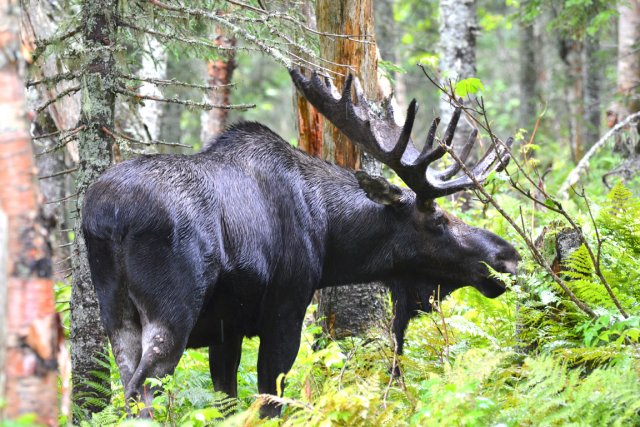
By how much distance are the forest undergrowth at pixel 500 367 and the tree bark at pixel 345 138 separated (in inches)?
8.8

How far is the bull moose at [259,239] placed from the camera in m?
5.31

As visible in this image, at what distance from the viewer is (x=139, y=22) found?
281 inches

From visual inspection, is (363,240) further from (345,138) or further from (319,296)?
(319,296)

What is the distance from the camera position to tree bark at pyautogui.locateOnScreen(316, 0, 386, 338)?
7691 mm

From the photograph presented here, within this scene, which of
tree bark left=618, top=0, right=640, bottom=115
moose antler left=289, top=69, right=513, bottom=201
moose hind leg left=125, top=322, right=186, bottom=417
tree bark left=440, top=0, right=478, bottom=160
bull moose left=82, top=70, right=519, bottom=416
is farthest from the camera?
tree bark left=440, top=0, right=478, bottom=160

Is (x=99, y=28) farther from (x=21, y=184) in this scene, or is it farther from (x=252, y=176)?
(x=21, y=184)

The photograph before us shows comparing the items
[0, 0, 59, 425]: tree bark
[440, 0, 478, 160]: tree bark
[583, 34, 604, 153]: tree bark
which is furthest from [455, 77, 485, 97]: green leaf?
[583, 34, 604, 153]: tree bark

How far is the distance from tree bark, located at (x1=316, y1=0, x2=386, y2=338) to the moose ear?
3.19ft

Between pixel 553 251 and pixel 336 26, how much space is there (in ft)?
9.54

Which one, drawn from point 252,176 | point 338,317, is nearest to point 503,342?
point 338,317

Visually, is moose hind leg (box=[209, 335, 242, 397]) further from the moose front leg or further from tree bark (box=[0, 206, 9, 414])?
tree bark (box=[0, 206, 9, 414])

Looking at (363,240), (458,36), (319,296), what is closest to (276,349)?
(363,240)

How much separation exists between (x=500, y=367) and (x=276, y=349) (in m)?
1.71

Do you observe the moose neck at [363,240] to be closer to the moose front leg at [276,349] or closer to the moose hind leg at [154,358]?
the moose front leg at [276,349]
